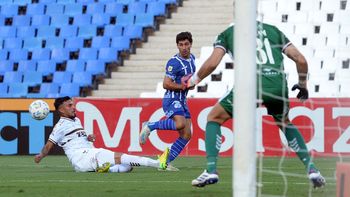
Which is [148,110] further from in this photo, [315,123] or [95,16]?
[95,16]

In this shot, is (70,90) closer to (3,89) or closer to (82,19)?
(3,89)

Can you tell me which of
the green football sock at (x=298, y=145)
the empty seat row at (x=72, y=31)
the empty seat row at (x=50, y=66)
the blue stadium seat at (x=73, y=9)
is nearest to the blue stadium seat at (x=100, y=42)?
the empty seat row at (x=72, y=31)

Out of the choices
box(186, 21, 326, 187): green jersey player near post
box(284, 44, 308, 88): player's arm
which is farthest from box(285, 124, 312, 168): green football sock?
box(284, 44, 308, 88): player's arm

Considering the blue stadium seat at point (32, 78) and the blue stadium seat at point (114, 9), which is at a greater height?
the blue stadium seat at point (114, 9)

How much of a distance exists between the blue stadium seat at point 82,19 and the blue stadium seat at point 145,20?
1.33 metres

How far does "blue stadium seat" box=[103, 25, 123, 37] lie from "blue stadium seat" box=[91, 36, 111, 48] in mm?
153

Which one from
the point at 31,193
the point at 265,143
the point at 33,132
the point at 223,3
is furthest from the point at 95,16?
the point at 31,193

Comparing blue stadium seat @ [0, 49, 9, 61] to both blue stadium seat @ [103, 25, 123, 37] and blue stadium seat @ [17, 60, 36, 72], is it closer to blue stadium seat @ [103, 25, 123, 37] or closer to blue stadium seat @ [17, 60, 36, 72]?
blue stadium seat @ [17, 60, 36, 72]

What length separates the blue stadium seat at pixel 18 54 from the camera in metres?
23.1

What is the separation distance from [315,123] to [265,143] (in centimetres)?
88

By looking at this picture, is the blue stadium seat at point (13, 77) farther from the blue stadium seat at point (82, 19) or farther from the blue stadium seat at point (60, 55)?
the blue stadium seat at point (82, 19)

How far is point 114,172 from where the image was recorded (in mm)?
11406

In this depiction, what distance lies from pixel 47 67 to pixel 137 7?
2504 mm

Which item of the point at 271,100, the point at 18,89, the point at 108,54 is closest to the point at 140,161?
the point at 271,100
